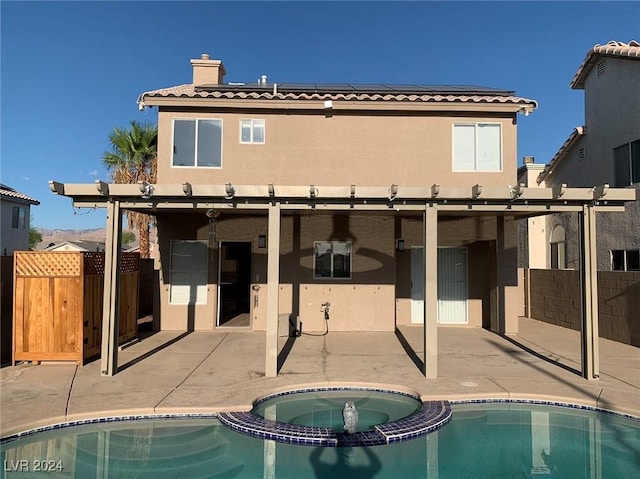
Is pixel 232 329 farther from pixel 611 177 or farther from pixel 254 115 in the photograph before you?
pixel 611 177

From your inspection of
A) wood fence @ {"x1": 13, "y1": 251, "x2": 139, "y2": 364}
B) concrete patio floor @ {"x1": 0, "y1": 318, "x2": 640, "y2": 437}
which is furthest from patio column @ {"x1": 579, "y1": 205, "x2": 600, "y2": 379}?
wood fence @ {"x1": 13, "y1": 251, "x2": 139, "y2": 364}

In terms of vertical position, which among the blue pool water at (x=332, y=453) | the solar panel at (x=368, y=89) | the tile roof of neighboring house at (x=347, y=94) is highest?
the solar panel at (x=368, y=89)

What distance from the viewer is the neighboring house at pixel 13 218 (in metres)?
24.5

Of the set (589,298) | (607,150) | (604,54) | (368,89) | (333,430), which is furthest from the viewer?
(607,150)

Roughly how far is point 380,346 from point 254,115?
6970 mm

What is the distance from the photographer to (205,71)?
12.5 meters

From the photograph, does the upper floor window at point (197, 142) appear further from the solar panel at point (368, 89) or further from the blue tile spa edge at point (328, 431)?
the blue tile spa edge at point (328, 431)

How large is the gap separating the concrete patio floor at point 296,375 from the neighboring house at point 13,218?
2088 cm

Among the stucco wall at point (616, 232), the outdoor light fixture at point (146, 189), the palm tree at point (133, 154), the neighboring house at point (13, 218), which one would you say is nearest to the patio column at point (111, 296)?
the outdoor light fixture at point (146, 189)

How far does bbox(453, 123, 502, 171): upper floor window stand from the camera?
35.0 feet

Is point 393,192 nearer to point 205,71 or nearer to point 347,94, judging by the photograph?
point 347,94

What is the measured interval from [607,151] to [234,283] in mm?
13016

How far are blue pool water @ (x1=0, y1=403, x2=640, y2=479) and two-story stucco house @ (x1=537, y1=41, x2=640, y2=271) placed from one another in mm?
7495

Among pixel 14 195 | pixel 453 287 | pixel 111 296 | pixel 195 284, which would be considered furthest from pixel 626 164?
pixel 14 195
